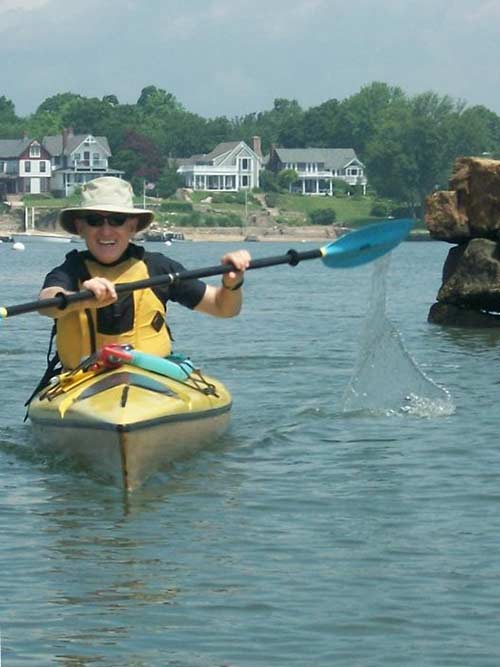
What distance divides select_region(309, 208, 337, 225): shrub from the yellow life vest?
Answer: 116821 mm

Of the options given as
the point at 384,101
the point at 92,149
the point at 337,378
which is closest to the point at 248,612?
the point at 337,378

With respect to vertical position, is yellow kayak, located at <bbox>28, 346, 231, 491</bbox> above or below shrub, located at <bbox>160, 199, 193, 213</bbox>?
above

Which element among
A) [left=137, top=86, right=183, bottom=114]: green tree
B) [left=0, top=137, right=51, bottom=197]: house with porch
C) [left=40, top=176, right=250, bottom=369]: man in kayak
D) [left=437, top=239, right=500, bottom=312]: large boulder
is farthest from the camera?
[left=137, top=86, right=183, bottom=114]: green tree

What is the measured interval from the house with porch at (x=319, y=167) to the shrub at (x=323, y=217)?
62.3 ft

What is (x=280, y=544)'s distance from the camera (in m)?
8.76

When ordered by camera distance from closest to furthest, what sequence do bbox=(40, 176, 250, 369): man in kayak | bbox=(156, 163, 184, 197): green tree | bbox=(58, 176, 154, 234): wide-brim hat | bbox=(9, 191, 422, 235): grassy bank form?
bbox=(58, 176, 154, 234): wide-brim hat
bbox=(40, 176, 250, 369): man in kayak
bbox=(9, 191, 422, 235): grassy bank
bbox=(156, 163, 184, 197): green tree

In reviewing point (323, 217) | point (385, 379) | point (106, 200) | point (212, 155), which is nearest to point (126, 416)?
point (106, 200)

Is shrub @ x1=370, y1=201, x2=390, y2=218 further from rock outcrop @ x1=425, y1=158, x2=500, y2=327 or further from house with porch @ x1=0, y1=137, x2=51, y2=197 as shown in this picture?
rock outcrop @ x1=425, y1=158, x2=500, y2=327

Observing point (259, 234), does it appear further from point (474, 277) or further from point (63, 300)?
point (63, 300)

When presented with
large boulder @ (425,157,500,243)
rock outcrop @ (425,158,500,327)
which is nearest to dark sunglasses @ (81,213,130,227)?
rock outcrop @ (425,158,500,327)

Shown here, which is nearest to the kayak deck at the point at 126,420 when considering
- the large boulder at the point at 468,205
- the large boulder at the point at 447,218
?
the large boulder at the point at 468,205

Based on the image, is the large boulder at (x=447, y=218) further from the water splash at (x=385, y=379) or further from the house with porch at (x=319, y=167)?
the house with porch at (x=319, y=167)

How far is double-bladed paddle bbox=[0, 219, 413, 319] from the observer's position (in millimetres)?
10211

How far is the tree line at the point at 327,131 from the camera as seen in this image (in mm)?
125875
